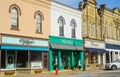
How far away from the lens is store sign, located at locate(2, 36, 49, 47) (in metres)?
31.6

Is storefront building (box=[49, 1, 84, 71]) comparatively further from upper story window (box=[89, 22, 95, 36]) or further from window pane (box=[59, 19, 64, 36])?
upper story window (box=[89, 22, 95, 36])

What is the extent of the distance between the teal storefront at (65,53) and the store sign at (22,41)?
2.11 m

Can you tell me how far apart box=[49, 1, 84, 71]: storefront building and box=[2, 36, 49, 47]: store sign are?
2110 mm

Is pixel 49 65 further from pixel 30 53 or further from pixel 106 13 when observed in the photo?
pixel 106 13

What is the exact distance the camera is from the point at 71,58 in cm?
4441

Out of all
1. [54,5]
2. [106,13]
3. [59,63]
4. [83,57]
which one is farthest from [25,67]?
[106,13]

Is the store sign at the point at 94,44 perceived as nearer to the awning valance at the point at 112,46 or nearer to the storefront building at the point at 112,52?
the awning valance at the point at 112,46

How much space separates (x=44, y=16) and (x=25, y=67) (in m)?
7.13

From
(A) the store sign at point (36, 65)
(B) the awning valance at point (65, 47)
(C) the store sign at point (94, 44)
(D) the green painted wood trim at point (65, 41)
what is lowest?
(A) the store sign at point (36, 65)

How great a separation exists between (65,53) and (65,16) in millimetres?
Answer: 5399

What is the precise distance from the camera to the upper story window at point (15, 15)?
33219 mm

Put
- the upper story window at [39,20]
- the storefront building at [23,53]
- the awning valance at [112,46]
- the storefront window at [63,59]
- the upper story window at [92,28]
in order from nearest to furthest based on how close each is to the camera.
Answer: the storefront building at [23,53] < the upper story window at [39,20] < the storefront window at [63,59] < the upper story window at [92,28] < the awning valance at [112,46]

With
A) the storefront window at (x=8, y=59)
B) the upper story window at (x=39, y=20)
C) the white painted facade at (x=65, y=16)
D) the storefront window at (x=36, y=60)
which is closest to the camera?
the storefront window at (x=8, y=59)

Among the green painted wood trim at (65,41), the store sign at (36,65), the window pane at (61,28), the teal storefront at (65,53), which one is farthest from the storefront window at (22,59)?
the window pane at (61,28)
